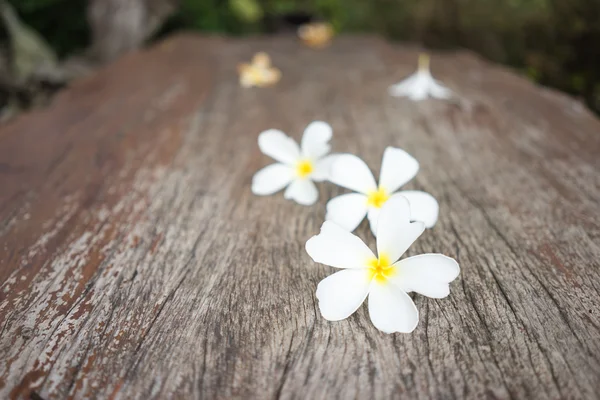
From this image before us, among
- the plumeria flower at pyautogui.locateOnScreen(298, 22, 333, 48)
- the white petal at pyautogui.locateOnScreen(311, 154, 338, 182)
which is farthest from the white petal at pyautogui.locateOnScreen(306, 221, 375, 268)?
the plumeria flower at pyautogui.locateOnScreen(298, 22, 333, 48)

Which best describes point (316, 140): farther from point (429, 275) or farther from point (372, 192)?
point (429, 275)

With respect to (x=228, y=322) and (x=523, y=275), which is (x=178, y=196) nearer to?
(x=228, y=322)

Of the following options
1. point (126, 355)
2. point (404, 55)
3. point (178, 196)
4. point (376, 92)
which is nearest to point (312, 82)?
point (376, 92)

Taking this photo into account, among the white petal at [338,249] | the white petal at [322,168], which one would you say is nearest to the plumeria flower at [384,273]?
the white petal at [338,249]

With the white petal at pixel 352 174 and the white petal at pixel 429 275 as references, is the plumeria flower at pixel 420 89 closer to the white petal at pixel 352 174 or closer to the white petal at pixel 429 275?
the white petal at pixel 352 174

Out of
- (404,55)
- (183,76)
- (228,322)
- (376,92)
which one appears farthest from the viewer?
(404,55)

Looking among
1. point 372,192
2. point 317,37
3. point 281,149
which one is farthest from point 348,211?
point 317,37

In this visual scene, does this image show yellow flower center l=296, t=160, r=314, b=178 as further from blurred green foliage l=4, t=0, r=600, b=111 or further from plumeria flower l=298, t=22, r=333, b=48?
blurred green foliage l=4, t=0, r=600, b=111
